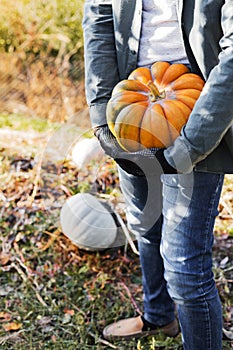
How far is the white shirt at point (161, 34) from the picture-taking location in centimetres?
206

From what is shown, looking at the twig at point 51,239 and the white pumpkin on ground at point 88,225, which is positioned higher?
the white pumpkin on ground at point 88,225

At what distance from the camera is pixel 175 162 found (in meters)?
1.90

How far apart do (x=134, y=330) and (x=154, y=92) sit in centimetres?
130

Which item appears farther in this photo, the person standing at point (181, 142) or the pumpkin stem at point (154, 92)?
the pumpkin stem at point (154, 92)

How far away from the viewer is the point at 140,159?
1984 mm

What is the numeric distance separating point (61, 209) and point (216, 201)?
1.80m

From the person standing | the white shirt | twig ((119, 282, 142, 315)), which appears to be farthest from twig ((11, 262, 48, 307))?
the white shirt

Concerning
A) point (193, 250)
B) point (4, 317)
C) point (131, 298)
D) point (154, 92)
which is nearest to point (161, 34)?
point (154, 92)

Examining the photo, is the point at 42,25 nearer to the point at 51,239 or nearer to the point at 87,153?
the point at 87,153

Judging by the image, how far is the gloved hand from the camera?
1953 millimetres

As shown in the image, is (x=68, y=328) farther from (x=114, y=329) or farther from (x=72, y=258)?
(x=72, y=258)

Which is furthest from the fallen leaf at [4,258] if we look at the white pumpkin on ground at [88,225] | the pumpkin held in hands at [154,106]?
the pumpkin held in hands at [154,106]

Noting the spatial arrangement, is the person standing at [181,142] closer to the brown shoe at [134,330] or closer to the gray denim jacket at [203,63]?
the gray denim jacket at [203,63]

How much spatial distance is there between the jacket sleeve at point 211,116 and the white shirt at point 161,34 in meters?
0.28
